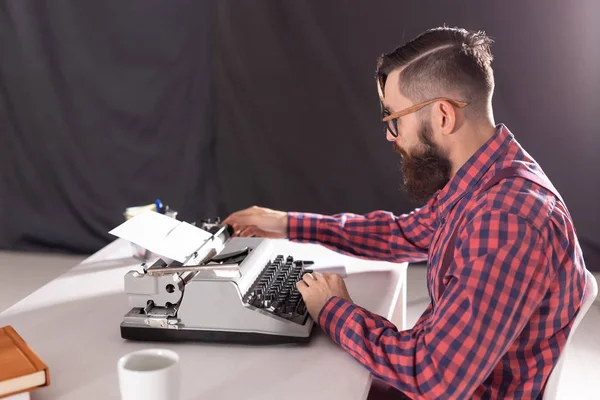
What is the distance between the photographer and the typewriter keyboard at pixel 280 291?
1424 millimetres

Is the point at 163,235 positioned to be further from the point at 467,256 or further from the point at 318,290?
the point at 467,256

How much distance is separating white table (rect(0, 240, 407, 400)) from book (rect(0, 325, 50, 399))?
0.08m

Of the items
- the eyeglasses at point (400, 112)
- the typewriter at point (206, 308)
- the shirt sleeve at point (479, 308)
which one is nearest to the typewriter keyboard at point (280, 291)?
the typewriter at point (206, 308)

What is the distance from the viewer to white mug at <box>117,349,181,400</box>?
1.02m

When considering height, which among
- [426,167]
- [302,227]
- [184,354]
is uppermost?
[426,167]

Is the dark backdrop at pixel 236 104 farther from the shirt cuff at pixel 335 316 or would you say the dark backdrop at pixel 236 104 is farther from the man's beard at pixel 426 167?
the shirt cuff at pixel 335 316

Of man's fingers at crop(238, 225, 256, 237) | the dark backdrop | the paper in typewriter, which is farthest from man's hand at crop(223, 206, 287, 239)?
the dark backdrop

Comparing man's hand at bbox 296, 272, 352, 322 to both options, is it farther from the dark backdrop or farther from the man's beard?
the dark backdrop

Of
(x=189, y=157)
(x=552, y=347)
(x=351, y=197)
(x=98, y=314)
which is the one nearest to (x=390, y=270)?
(x=552, y=347)

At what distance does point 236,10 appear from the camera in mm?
3674

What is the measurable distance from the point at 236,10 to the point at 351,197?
1.17 metres

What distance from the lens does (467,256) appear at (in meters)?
1.20

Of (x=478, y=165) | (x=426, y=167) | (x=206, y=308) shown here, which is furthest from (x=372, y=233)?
(x=206, y=308)

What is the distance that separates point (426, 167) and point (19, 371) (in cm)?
91
